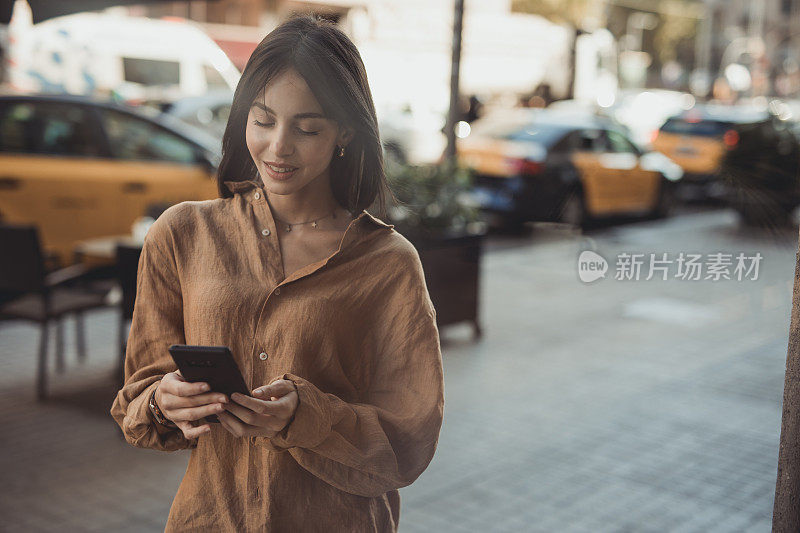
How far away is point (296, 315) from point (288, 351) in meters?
0.06

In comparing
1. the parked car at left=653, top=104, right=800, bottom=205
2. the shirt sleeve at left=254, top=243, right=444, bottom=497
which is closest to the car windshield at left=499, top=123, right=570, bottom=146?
the parked car at left=653, top=104, right=800, bottom=205

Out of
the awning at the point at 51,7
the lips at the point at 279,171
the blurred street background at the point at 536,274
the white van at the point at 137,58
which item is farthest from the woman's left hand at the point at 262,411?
the white van at the point at 137,58

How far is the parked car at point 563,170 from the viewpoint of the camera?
10523 mm

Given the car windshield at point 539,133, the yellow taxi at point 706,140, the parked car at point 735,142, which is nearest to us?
the parked car at point 735,142

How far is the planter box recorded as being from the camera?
711 cm

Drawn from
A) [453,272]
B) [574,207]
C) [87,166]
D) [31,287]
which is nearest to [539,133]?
[574,207]

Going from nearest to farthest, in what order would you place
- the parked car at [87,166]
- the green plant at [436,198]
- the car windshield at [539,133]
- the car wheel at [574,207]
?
the green plant at [436,198], the parked car at [87,166], the car wheel at [574,207], the car windshield at [539,133]

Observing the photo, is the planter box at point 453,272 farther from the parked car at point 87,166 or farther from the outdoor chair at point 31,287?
the outdoor chair at point 31,287

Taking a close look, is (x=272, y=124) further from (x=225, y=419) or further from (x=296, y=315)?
(x=225, y=419)

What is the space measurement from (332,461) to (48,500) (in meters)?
3.18

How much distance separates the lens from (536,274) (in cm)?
1053

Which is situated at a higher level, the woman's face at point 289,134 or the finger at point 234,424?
the woman's face at point 289,134

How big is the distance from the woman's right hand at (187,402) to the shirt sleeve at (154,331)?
14 cm

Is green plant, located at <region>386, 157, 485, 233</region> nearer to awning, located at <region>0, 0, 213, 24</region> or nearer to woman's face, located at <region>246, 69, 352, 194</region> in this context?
awning, located at <region>0, 0, 213, 24</region>
